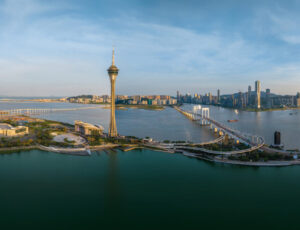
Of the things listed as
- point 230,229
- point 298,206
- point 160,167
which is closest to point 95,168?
point 160,167

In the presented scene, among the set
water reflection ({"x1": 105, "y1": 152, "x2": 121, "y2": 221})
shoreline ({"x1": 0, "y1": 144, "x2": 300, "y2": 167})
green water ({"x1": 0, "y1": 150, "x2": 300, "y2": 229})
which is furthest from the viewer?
shoreline ({"x1": 0, "y1": 144, "x2": 300, "y2": 167})

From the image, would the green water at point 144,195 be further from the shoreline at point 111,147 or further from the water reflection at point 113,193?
the shoreline at point 111,147

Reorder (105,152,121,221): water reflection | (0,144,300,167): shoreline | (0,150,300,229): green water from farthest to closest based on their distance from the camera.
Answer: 1. (0,144,300,167): shoreline
2. (105,152,121,221): water reflection
3. (0,150,300,229): green water

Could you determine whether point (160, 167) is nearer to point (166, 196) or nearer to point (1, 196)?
point (166, 196)

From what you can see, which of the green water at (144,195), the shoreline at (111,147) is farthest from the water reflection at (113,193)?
the shoreline at (111,147)

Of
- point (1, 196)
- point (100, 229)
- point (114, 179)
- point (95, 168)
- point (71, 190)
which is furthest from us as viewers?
point (95, 168)

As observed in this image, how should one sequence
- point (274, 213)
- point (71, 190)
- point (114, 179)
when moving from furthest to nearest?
point (114, 179) < point (71, 190) < point (274, 213)

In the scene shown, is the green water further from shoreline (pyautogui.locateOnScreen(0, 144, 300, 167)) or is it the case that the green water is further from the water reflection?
shoreline (pyautogui.locateOnScreen(0, 144, 300, 167))

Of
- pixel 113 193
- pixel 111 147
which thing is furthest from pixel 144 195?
pixel 111 147

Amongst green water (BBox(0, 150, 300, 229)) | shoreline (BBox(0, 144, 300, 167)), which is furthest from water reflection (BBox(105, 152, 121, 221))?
shoreline (BBox(0, 144, 300, 167))
